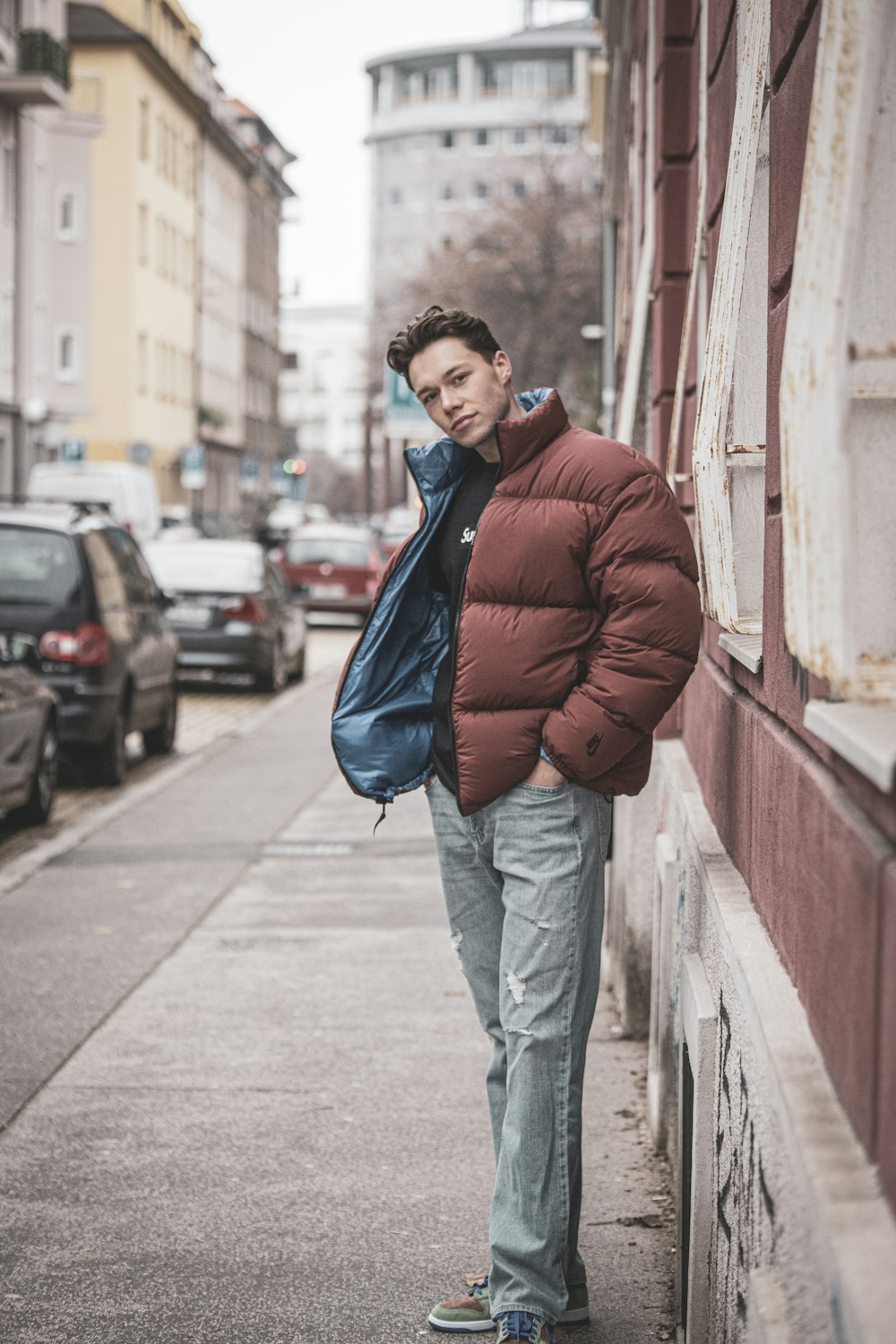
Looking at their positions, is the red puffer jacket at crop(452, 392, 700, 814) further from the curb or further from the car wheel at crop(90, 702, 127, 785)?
the car wheel at crop(90, 702, 127, 785)

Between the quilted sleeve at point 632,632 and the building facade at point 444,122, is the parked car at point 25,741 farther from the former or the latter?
the building facade at point 444,122

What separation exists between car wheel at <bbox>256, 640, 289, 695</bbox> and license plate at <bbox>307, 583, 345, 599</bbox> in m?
10.5

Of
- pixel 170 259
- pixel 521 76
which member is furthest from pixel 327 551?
pixel 521 76

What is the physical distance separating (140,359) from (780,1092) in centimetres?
6094

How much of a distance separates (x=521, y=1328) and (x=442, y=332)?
1.89 meters

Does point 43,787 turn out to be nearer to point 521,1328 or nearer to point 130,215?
point 521,1328

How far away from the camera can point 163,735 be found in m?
15.3

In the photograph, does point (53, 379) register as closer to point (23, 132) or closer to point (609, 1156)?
point (23, 132)

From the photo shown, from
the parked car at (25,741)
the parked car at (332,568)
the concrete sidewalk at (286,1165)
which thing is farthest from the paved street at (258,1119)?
the parked car at (332,568)

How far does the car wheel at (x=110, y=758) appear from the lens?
43.1 feet

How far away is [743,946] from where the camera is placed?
3080 millimetres

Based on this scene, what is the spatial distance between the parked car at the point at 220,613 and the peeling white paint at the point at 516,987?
660 inches

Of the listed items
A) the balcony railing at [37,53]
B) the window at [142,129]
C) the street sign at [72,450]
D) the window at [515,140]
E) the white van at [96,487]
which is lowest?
the white van at [96,487]

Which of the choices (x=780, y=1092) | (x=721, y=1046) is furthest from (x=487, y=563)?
(x=780, y=1092)
